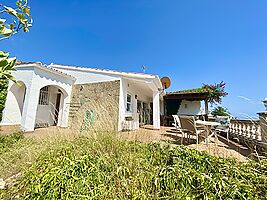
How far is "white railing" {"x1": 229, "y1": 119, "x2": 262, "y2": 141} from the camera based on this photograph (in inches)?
211

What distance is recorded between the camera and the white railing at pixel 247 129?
5.35 metres

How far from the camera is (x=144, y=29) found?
10.6m

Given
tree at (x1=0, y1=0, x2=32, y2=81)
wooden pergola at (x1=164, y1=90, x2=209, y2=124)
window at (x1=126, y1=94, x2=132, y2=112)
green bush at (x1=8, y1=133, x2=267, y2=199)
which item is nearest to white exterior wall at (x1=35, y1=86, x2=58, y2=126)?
window at (x1=126, y1=94, x2=132, y2=112)

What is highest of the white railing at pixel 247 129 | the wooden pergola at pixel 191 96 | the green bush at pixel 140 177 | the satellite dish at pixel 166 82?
the satellite dish at pixel 166 82

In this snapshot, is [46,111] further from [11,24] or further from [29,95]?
[11,24]

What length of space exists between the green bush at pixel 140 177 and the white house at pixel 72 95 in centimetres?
491

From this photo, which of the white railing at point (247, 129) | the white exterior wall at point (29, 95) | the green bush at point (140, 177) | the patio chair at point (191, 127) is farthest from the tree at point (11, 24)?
the white exterior wall at point (29, 95)

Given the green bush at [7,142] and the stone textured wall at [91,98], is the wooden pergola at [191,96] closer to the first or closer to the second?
the stone textured wall at [91,98]

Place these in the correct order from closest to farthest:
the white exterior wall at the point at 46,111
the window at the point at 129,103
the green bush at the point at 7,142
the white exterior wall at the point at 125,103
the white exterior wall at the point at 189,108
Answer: the green bush at the point at 7,142 < the white exterior wall at the point at 125,103 < the white exterior wall at the point at 46,111 < the window at the point at 129,103 < the white exterior wall at the point at 189,108

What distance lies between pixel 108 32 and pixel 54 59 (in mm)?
5366

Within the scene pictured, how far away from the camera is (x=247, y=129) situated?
6562 millimetres

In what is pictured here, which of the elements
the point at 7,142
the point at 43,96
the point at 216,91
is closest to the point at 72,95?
the point at 43,96

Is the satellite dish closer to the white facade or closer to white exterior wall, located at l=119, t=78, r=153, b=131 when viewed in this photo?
white exterior wall, located at l=119, t=78, r=153, b=131

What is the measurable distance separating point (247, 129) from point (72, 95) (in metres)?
10.8
